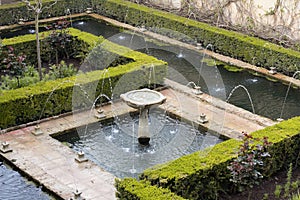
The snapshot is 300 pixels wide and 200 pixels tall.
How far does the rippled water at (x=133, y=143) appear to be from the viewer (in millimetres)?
10328

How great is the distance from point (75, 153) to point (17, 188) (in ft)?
4.55

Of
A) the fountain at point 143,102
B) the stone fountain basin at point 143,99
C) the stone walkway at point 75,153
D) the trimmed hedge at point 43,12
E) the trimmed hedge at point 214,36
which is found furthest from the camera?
the trimmed hedge at point 43,12

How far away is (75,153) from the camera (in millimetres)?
10570

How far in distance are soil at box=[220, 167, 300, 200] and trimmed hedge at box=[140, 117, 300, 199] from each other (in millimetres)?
106

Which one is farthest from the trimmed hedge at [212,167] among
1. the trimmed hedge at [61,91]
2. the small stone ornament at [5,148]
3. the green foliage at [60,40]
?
the green foliage at [60,40]

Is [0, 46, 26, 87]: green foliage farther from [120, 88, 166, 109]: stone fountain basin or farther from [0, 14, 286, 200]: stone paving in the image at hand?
[120, 88, 166, 109]: stone fountain basin

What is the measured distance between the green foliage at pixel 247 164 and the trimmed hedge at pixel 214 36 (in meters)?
5.85

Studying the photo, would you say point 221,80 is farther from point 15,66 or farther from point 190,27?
point 15,66

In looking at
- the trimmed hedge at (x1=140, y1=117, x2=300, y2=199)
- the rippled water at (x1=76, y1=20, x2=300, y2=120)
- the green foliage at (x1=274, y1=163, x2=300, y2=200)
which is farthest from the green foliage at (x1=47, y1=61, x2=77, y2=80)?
the green foliage at (x1=274, y1=163, x2=300, y2=200)

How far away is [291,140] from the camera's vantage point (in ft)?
32.6

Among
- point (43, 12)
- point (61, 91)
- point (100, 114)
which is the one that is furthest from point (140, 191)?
point (43, 12)

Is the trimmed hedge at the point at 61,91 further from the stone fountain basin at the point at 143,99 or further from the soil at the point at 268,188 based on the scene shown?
the soil at the point at 268,188

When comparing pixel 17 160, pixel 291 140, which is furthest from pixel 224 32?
pixel 17 160

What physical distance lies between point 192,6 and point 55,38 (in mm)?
5294
